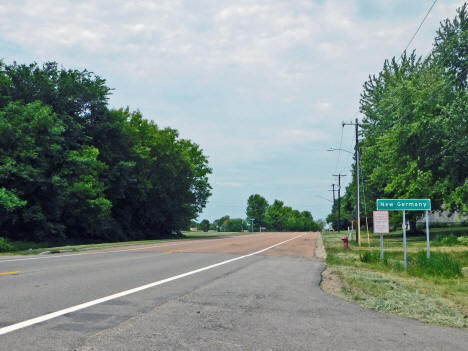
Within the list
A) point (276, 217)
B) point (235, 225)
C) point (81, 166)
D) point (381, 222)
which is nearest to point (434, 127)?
point (381, 222)

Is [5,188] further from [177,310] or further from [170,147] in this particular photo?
[170,147]

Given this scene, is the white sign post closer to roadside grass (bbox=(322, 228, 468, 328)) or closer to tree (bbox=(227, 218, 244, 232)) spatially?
roadside grass (bbox=(322, 228, 468, 328))

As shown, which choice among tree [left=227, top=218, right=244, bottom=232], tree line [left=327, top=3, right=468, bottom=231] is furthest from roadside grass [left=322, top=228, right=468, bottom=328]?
tree [left=227, top=218, right=244, bottom=232]

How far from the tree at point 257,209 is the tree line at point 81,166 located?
94484 mm

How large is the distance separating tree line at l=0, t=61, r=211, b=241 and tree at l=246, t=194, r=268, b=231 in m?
94.5

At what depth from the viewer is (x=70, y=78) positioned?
3944 centimetres

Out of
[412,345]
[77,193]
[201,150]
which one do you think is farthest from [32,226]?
[201,150]

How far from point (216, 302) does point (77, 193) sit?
29.4 metres

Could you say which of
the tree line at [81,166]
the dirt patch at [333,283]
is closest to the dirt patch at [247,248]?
the dirt patch at [333,283]

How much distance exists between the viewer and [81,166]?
32.4 m

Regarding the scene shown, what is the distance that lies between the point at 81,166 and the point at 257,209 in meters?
127

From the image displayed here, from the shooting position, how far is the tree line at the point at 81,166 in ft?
93.4

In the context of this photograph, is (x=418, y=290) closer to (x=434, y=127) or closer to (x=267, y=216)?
(x=434, y=127)

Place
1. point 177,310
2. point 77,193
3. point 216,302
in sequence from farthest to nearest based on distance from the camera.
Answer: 1. point 77,193
2. point 216,302
3. point 177,310
